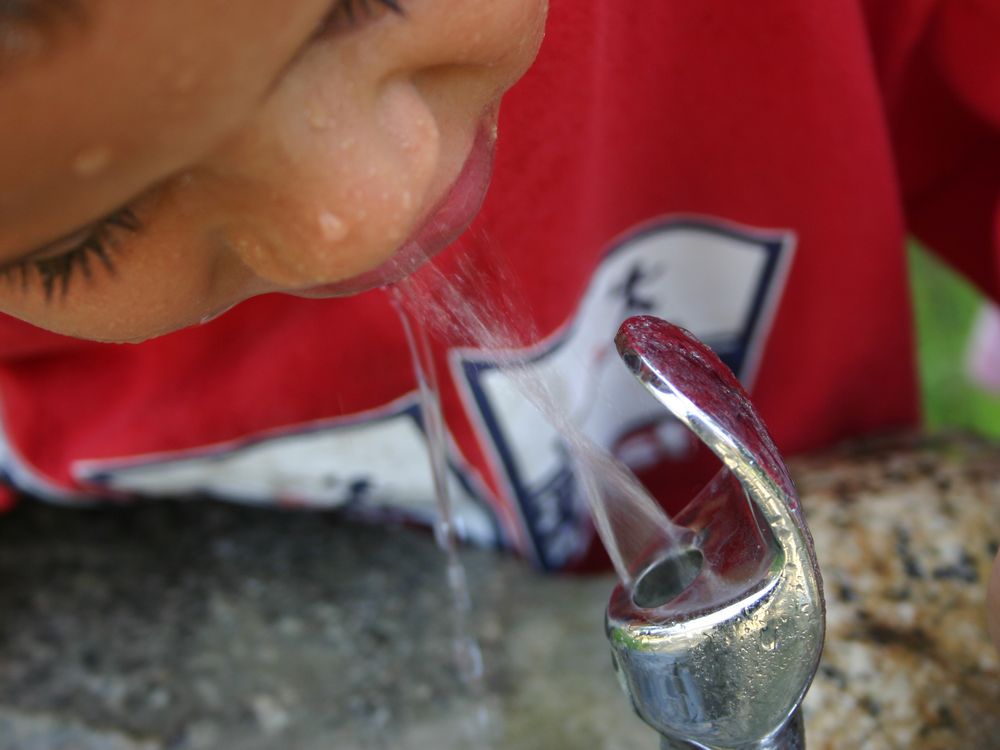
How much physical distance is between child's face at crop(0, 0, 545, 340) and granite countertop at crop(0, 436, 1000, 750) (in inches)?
14.4

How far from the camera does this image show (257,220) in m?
0.27

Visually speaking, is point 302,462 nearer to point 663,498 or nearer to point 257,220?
point 663,498

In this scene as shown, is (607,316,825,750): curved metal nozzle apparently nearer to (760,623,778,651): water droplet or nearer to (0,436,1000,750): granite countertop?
(760,623,778,651): water droplet

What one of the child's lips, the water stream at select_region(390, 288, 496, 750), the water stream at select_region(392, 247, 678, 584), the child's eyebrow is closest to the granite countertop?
the water stream at select_region(390, 288, 496, 750)

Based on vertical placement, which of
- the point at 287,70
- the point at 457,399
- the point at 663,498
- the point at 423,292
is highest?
the point at 287,70

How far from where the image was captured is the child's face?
22 cm

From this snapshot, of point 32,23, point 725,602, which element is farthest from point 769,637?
point 32,23

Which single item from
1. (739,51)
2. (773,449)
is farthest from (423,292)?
(739,51)

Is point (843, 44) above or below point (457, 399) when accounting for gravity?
above

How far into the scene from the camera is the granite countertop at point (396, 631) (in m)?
0.55

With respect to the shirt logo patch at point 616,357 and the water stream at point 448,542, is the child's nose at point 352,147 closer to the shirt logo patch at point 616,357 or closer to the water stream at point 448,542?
the water stream at point 448,542

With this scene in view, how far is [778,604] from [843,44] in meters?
0.37

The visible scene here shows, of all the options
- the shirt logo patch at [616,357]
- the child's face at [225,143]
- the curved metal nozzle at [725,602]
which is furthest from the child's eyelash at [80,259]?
the shirt logo patch at [616,357]

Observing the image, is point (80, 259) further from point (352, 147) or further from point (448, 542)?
point (448, 542)
